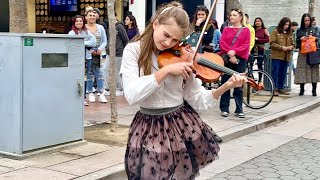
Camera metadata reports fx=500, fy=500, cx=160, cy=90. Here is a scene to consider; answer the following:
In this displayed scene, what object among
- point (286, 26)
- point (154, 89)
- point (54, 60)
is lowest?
point (154, 89)

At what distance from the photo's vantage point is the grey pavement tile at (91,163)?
5.17 metres

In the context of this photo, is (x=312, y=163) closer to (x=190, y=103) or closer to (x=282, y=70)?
(x=190, y=103)

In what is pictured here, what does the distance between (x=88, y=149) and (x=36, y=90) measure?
1013 millimetres

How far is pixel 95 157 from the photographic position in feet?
18.8

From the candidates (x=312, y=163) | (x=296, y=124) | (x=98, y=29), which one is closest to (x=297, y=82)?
(x=296, y=124)

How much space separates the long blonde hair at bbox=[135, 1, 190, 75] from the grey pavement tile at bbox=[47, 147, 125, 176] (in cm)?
231

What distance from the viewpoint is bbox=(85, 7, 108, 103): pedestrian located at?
954cm

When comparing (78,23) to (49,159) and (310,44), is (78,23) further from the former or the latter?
(310,44)

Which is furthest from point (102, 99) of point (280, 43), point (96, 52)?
point (280, 43)

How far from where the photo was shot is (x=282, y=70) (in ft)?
39.0

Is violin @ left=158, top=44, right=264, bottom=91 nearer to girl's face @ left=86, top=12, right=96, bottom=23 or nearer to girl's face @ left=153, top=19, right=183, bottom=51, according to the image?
girl's face @ left=153, top=19, right=183, bottom=51

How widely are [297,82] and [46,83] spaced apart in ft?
25.0

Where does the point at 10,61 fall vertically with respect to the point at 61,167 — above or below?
above

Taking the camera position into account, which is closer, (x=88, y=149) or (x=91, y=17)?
(x=88, y=149)
